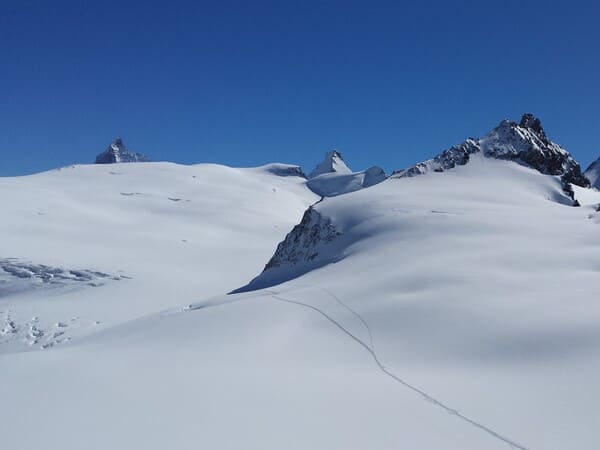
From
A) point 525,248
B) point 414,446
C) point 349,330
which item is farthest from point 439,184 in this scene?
point 414,446

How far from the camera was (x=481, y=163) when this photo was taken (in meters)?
46.8

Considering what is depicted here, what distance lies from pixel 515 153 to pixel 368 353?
43111 mm

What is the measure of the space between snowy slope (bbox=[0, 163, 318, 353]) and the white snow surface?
942 mm

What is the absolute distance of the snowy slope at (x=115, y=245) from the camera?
3322cm

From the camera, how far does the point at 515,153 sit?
48281 millimetres

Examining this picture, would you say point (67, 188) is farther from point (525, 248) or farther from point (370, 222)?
point (525, 248)

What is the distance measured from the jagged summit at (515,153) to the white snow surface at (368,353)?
12.0 meters

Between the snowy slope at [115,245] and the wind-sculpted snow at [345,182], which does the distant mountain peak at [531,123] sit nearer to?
the snowy slope at [115,245]

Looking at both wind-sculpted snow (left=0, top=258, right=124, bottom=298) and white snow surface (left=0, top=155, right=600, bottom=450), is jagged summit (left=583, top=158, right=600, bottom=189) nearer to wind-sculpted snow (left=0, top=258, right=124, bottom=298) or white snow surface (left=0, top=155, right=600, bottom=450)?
white snow surface (left=0, top=155, right=600, bottom=450)

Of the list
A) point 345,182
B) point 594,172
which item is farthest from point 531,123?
point 345,182

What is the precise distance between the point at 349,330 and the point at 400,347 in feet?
6.74

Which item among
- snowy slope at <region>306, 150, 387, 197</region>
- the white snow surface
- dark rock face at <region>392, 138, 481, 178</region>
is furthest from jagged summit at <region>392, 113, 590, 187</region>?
snowy slope at <region>306, 150, 387, 197</region>

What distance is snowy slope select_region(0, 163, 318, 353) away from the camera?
33.2 metres

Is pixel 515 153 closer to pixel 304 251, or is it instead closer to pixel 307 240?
pixel 307 240
